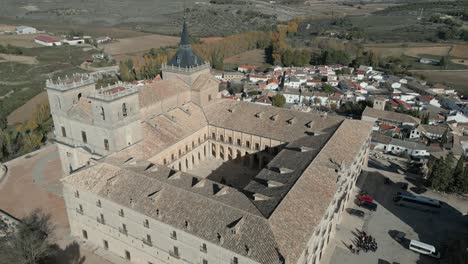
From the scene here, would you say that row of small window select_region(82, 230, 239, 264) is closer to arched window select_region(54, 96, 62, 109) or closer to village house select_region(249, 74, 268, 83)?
arched window select_region(54, 96, 62, 109)

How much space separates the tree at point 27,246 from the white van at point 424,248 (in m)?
44.2

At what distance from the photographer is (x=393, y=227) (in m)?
49.1

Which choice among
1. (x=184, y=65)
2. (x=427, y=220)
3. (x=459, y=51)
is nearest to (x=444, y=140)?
(x=427, y=220)

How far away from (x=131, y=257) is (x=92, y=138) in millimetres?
18089

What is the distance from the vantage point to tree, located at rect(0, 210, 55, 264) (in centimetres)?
3747

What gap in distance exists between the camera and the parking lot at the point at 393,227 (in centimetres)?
4362

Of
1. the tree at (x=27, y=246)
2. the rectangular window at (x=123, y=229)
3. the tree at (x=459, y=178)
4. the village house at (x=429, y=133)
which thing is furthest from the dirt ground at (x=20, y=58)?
the tree at (x=459, y=178)

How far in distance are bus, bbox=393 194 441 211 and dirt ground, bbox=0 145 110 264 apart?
4325 cm

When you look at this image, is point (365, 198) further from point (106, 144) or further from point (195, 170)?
point (106, 144)

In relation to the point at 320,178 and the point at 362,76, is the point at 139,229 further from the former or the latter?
the point at 362,76

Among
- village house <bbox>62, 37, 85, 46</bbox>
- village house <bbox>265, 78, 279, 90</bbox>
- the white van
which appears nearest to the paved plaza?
the white van

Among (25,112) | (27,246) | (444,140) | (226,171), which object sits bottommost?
(25,112)

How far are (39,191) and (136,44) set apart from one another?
469 ft

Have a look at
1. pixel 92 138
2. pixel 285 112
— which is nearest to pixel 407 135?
pixel 285 112
